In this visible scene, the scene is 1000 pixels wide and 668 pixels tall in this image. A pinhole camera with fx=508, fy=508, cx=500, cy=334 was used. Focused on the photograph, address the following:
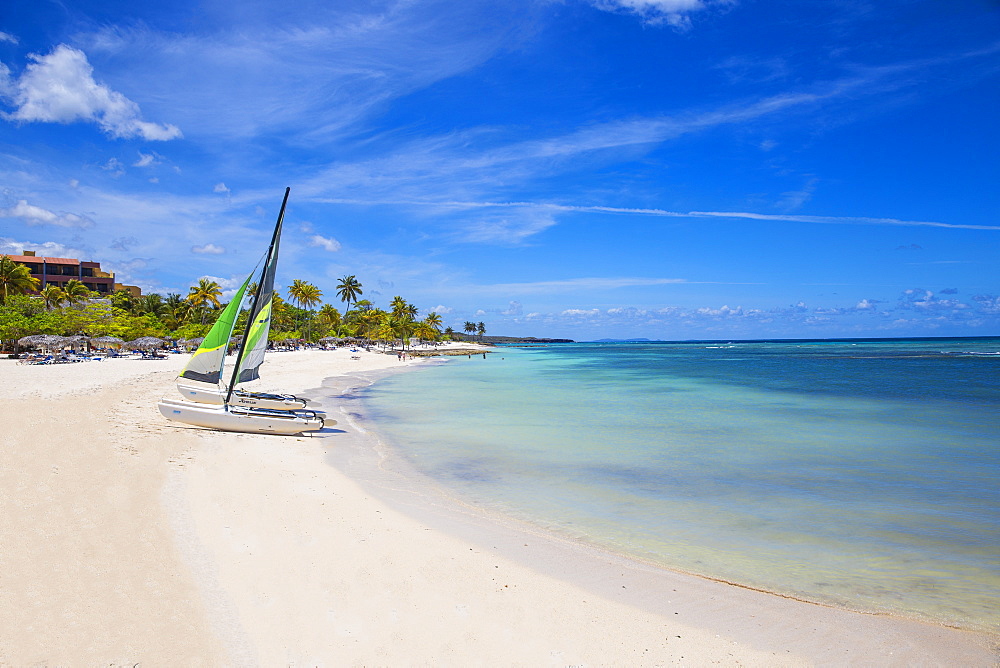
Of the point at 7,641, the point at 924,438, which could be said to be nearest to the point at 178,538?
the point at 7,641

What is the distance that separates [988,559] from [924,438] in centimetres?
1304

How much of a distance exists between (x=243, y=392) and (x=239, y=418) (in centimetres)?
193

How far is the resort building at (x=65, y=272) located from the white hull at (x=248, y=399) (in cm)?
8708

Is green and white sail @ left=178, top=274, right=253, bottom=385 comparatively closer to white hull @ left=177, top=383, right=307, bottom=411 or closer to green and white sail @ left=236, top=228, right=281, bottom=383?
green and white sail @ left=236, top=228, right=281, bottom=383

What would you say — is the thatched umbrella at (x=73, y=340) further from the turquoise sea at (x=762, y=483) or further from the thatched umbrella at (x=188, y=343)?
the turquoise sea at (x=762, y=483)

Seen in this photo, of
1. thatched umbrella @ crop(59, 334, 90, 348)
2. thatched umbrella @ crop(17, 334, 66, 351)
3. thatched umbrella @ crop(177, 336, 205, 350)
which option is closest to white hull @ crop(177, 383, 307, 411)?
thatched umbrella @ crop(17, 334, 66, 351)

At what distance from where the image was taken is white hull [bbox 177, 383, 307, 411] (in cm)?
1706

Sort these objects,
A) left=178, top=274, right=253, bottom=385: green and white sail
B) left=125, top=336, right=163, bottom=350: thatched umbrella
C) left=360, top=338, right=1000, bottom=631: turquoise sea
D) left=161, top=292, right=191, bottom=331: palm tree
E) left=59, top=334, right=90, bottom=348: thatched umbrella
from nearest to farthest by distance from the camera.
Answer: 1. left=360, top=338, right=1000, bottom=631: turquoise sea
2. left=178, top=274, right=253, bottom=385: green and white sail
3. left=59, top=334, right=90, bottom=348: thatched umbrella
4. left=125, top=336, right=163, bottom=350: thatched umbrella
5. left=161, top=292, right=191, bottom=331: palm tree

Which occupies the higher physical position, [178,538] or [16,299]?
[16,299]

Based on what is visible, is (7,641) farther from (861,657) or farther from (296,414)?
(296,414)

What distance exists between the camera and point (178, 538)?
7.38m

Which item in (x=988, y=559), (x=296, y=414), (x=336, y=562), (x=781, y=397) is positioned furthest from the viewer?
(x=781, y=397)

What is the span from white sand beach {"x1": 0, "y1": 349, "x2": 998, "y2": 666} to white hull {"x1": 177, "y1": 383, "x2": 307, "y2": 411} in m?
6.45

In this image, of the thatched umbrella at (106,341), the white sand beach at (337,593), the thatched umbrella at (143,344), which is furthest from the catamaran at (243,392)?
the thatched umbrella at (106,341)
